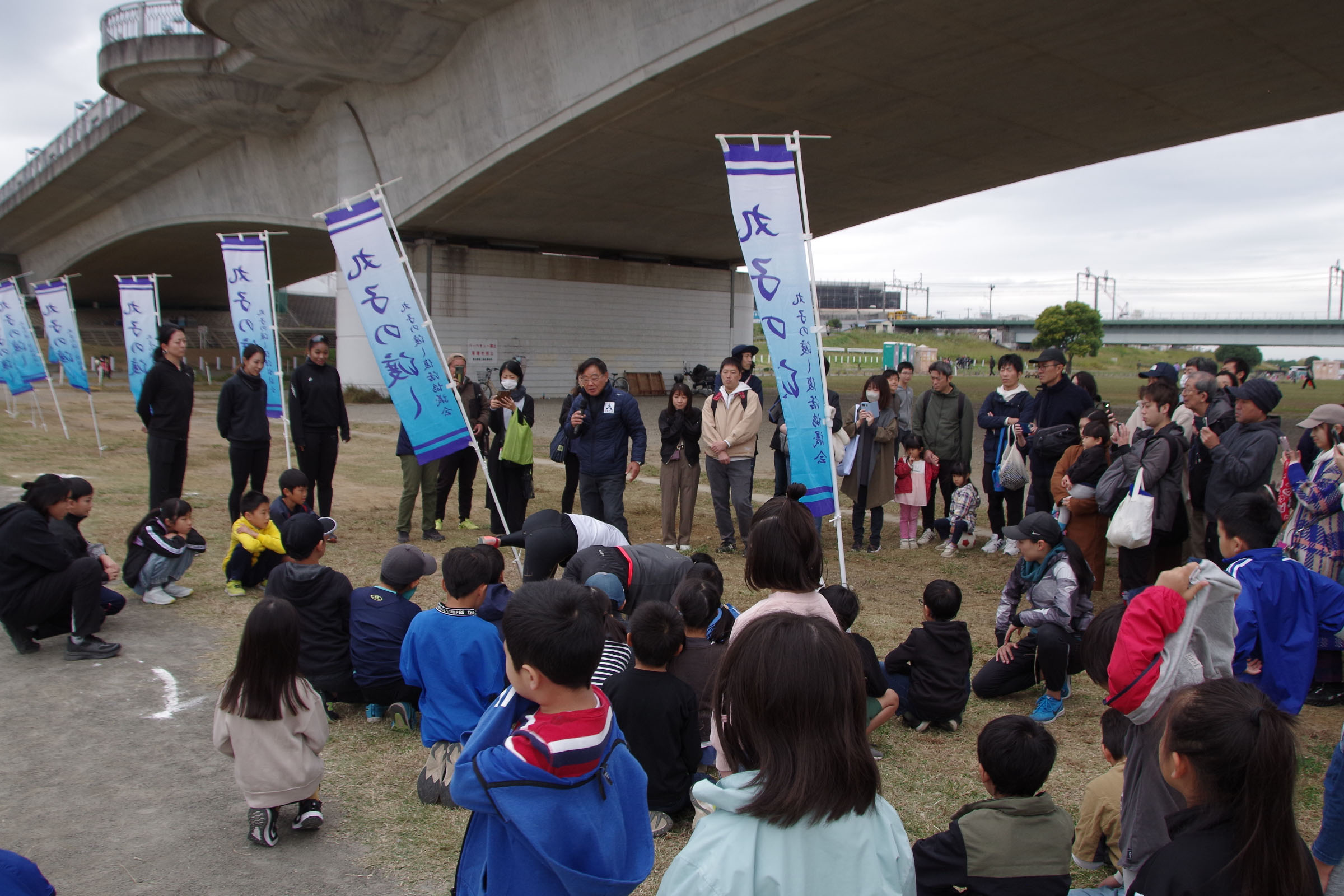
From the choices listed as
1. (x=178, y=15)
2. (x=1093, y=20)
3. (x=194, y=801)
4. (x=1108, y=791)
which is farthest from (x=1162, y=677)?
(x=178, y=15)

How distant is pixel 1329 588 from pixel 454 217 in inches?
850

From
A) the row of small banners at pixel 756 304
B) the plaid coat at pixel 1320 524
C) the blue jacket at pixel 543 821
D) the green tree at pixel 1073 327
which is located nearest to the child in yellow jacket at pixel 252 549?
the row of small banners at pixel 756 304

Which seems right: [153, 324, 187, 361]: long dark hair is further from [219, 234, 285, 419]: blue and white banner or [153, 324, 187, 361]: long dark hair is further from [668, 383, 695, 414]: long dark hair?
[668, 383, 695, 414]: long dark hair

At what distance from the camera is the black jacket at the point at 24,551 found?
186 inches

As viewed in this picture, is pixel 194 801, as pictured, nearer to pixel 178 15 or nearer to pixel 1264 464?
pixel 1264 464

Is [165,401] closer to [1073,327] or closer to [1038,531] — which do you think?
[1038,531]

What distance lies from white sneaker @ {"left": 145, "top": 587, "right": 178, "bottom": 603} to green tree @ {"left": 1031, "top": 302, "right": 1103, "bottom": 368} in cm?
5991

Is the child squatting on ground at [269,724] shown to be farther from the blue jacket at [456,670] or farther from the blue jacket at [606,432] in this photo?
the blue jacket at [606,432]

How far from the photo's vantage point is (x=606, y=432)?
7297 millimetres

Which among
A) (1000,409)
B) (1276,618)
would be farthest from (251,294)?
(1276,618)

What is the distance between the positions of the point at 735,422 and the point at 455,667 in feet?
14.8

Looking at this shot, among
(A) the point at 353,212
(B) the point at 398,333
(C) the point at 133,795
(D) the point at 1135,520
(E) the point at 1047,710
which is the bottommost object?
(E) the point at 1047,710

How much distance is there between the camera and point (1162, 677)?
252 cm

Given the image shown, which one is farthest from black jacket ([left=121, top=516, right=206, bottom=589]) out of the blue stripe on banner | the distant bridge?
the distant bridge
